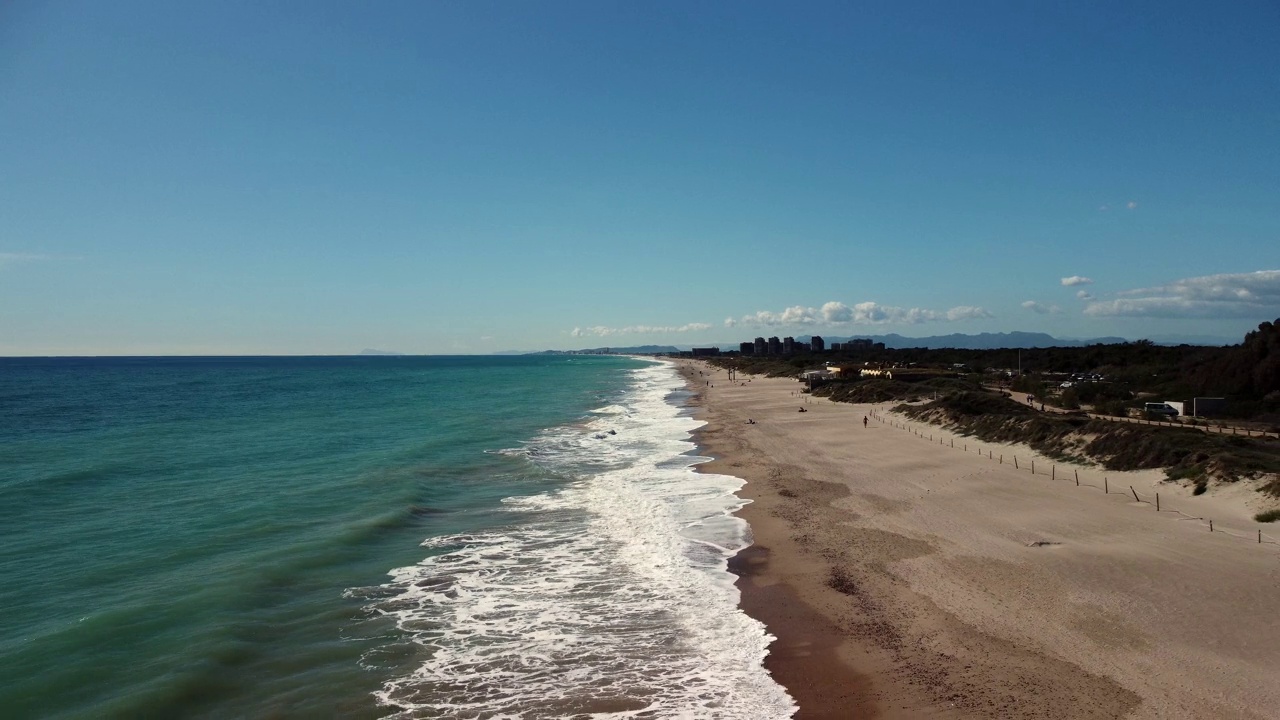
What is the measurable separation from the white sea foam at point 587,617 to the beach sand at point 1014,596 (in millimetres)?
821

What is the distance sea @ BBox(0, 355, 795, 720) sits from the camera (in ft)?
33.3

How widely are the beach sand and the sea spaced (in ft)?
4.17

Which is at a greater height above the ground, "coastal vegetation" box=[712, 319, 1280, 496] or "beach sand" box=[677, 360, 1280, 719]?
"coastal vegetation" box=[712, 319, 1280, 496]

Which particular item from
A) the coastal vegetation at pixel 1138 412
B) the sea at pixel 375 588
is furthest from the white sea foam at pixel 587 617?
the coastal vegetation at pixel 1138 412

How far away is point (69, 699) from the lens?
10109mm

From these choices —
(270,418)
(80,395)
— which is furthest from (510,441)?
(80,395)

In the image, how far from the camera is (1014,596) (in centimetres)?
1306

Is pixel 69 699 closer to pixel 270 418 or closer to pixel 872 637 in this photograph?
pixel 872 637

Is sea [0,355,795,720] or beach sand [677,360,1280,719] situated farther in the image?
sea [0,355,795,720]

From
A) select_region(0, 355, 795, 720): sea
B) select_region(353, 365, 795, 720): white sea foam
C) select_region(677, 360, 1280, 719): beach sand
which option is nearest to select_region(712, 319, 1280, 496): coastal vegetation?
select_region(677, 360, 1280, 719): beach sand

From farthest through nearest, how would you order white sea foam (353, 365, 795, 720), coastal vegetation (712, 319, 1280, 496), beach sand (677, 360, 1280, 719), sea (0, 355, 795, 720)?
coastal vegetation (712, 319, 1280, 496) < sea (0, 355, 795, 720) < white sea foam (353, 365, 795, 720) < beach sand (677, 360, 1280, 719)

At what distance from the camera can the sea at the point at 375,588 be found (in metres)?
10.2

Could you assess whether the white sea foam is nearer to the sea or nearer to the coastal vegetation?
the sea

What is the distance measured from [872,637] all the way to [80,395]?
94070 mm
